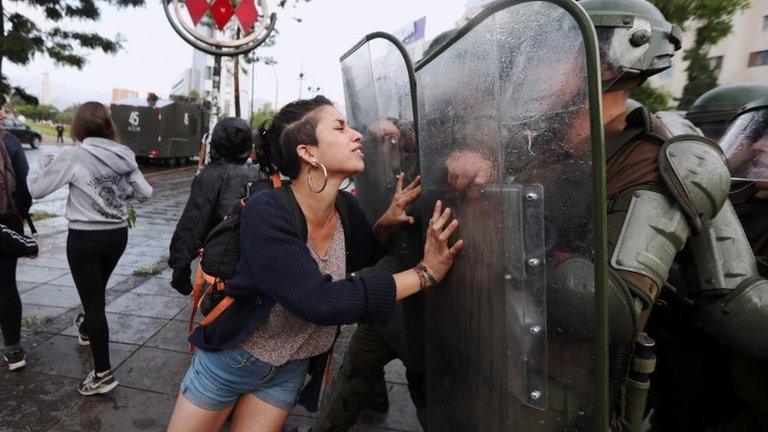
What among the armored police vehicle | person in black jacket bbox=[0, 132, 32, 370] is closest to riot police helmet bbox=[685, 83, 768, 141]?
person in black jacket bbox=[0, 132, 32, 370]

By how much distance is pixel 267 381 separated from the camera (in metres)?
1.72

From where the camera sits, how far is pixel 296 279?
51.1 inches

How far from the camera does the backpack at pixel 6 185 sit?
297 centimetres

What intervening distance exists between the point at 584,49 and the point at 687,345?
5.94ft

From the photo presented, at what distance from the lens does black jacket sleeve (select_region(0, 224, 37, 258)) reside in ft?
8.87

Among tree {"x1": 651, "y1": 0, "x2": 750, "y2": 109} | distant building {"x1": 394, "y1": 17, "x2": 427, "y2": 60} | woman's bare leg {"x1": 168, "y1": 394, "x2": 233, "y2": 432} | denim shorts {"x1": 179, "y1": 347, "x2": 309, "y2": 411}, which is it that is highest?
distant building {"x1": 394, "y1": 17, "x2": 427, "y2": 60}

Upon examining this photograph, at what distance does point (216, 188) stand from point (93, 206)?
710 millimetres

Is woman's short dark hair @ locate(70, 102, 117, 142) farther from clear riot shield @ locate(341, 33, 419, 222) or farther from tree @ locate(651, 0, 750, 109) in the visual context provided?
tree @ locate(651, 0, 750, 109)

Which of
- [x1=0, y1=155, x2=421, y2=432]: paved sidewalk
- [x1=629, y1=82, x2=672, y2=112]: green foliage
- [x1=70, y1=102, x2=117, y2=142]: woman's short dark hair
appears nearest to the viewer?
[x1=0, y1=155, x2=421, y2=432]: paved sidewalk

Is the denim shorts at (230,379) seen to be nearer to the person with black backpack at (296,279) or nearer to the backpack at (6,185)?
the person with black backpack at (296,279)

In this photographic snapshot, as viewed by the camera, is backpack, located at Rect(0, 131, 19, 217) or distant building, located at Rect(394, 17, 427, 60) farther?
distant building, located at Rect(394, 17, 427, 60)

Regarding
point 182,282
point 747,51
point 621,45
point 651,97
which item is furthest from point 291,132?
point 747,51

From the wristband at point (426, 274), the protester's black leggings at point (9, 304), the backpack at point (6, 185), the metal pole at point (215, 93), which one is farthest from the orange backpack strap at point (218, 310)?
the metal pole at point (215, 93)

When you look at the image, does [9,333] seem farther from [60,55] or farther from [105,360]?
[60,55]
